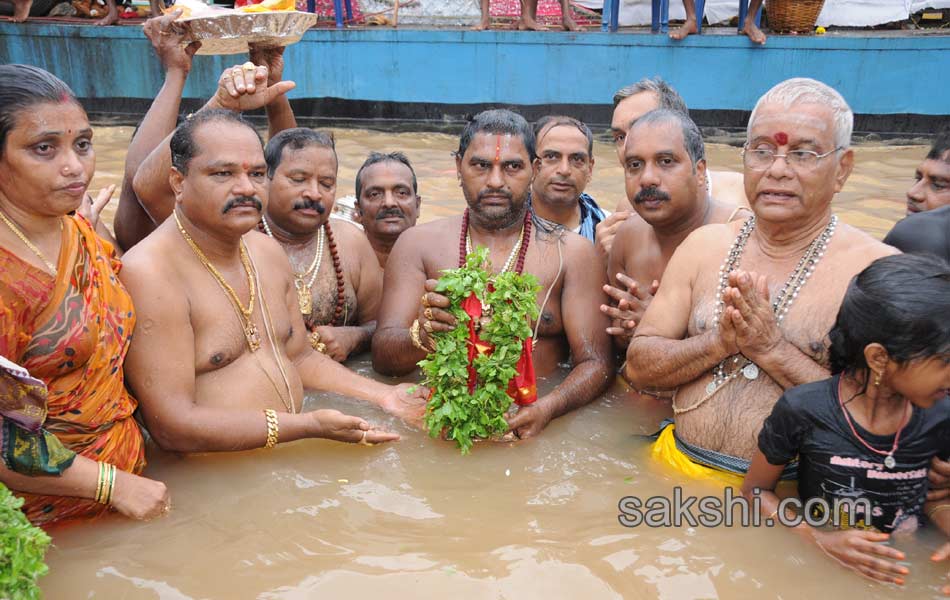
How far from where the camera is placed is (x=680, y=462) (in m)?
3.91

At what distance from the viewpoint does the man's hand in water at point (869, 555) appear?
120 inches

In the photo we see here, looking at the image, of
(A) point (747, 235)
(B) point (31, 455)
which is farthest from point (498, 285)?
(B) point (31, 455)

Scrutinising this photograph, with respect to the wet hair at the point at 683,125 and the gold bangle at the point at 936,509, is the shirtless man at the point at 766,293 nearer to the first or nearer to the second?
the gold bangle at the point at 936,509

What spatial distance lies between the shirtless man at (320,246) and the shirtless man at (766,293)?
2.06m

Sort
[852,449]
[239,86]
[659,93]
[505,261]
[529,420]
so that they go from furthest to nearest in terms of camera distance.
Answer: [659,93] < [505,261] < [239,86] < [529,420] < [852,449]

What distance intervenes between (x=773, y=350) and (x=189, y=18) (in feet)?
11.5

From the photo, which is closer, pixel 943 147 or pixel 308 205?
pixel 943 147

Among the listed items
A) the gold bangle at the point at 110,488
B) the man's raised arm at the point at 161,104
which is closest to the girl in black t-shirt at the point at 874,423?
the gold bangle at the point at 110,488

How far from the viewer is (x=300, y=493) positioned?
3.79 m

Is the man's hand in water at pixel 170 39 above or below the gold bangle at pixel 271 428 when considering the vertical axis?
above

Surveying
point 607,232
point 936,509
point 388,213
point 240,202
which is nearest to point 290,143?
point 388,213

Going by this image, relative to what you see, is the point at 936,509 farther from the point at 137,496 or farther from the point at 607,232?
the point at 137,496

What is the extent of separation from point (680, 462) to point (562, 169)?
235 cm

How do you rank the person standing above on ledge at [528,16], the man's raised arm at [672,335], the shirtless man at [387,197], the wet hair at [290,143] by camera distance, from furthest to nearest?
the person standing above on ledge at [528,16], the shirtless man at [387,197], the wet hair at [290,143], the man's raised arm at [672,335]
